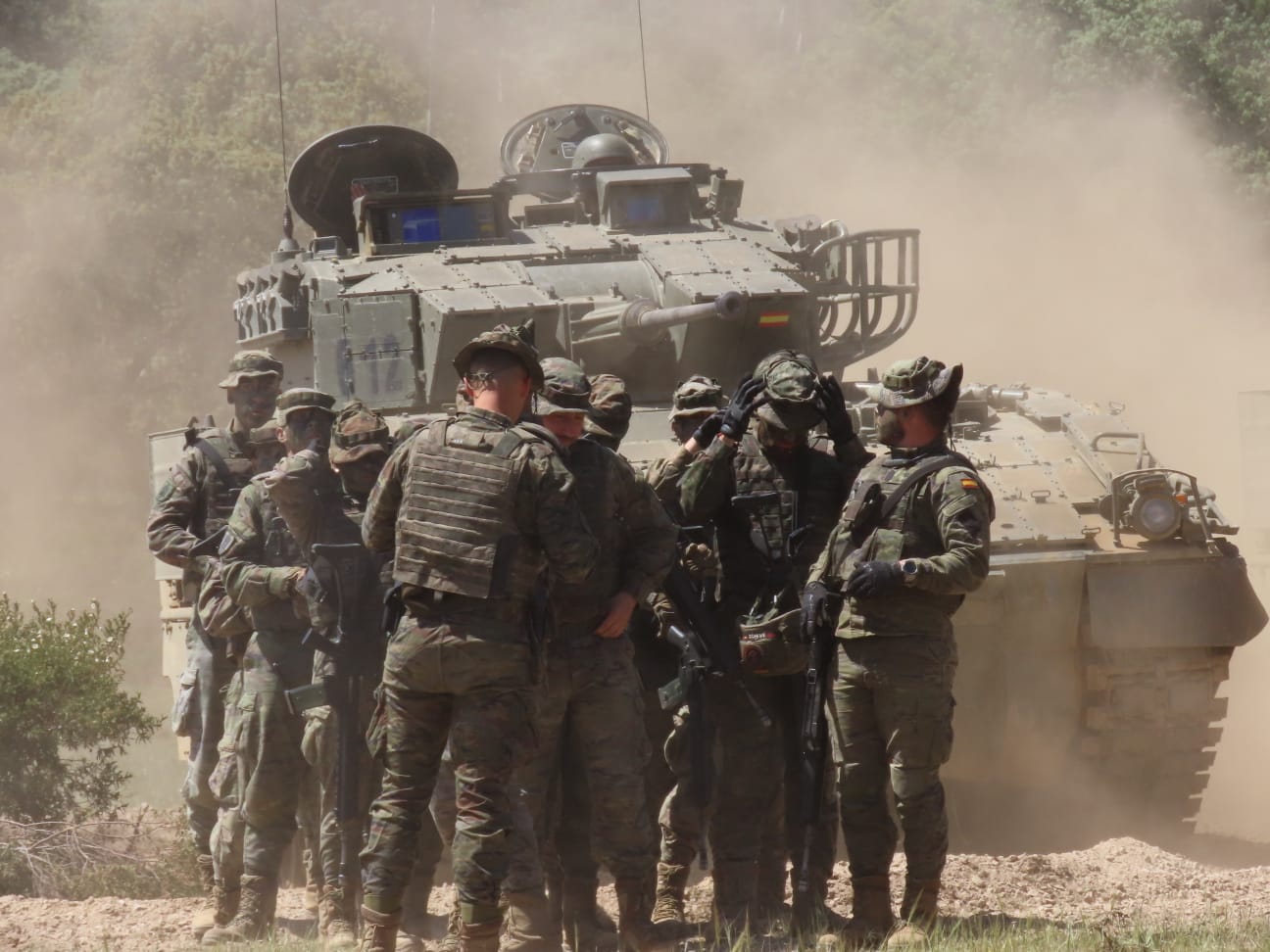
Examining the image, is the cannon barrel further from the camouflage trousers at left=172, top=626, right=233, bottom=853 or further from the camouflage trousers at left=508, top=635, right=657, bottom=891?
the camouflage trousers at left=508, top=635, right=657, bottom=891

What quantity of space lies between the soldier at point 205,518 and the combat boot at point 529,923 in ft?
7.59

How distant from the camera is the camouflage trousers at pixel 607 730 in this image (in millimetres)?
6316

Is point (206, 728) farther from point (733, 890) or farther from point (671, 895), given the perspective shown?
point (733, 890)

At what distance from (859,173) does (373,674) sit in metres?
23.9

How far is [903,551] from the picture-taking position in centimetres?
643

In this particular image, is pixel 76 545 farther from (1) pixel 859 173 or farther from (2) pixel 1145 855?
(2) pixel 1145 855

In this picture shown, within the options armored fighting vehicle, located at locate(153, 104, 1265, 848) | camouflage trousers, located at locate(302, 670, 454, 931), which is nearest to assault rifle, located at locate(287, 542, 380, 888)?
camouflage trousers, located at locate(302, 670, 454, 931)

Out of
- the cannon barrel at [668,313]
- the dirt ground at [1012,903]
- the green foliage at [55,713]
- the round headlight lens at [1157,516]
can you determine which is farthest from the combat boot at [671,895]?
the green foliage at [55,713]

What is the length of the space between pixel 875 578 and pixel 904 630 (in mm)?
288

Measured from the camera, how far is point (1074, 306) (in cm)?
2589

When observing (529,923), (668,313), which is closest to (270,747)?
(529,923)

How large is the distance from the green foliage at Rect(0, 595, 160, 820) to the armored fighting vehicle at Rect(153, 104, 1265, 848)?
224 cm

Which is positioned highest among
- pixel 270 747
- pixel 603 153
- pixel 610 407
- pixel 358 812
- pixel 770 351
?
pixel 603 153

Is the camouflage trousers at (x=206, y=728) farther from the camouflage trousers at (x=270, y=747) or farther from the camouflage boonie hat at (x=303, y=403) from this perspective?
the camouflage boonie hat at (x=303, y=403)
